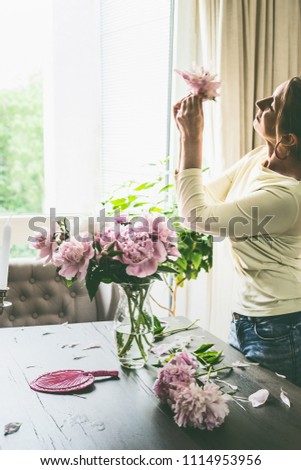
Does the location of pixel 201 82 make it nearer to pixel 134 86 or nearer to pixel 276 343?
pixel 276 343

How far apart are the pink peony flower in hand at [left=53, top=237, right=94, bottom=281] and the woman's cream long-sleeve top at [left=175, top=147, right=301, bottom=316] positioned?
417 millimetres

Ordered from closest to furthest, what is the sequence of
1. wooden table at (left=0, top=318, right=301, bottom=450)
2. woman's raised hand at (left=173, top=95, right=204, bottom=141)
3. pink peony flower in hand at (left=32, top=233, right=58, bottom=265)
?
wooden table at (left=0, top=318, right=301, bottom=450), pink peony flower in hand at (left=32, top=233, right=58, bottom=265), woman's raised hand at (left=173, top=95, right=204, bottom=141)

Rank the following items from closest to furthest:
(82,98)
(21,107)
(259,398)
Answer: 1. (259,398)
2. (82,98)
3. (21,107)

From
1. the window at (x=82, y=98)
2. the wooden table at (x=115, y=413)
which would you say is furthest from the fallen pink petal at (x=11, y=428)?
the window at (x=82, y=98)

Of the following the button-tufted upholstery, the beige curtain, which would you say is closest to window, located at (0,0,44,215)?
the button-tufted upholstery

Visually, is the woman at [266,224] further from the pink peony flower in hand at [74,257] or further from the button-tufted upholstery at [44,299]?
the button-tufted upholstery at [44,299]

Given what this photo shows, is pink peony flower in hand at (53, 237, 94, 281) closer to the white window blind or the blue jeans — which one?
the blue jeans

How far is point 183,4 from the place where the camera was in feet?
Result: 9.16

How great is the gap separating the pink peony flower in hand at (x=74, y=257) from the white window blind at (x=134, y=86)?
158cm

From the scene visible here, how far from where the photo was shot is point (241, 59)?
8.46ft

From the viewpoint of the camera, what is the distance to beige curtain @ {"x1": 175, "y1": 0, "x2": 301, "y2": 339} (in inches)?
100

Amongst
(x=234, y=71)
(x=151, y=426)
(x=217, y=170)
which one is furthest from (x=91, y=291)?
(x=234, y=71)

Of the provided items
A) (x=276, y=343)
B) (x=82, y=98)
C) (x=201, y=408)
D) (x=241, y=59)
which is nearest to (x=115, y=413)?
(x=201, y=408)

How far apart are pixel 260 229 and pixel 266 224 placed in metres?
0.03
